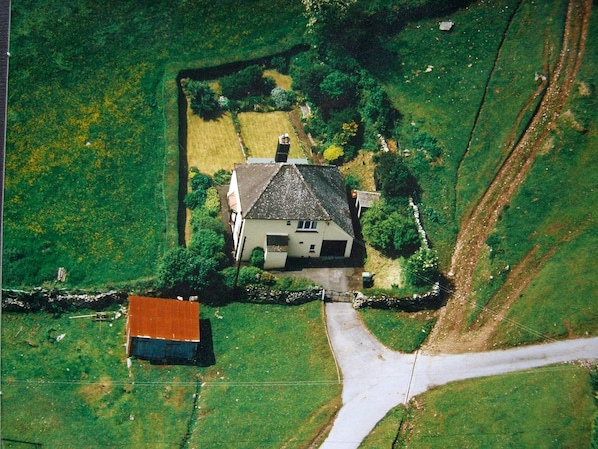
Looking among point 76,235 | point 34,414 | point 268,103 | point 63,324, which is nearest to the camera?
point 34,414

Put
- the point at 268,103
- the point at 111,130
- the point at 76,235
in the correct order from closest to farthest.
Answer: the point at 76,235 → the point at 111,130 → the point at 268,103

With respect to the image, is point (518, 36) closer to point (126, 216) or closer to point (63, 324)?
point (126, 216)

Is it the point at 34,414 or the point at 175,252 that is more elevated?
the point at 175,252

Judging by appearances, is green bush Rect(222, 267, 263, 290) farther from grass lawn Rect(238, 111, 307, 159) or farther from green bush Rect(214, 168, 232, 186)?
grass lawn Rect(238, 111, 307, 159)

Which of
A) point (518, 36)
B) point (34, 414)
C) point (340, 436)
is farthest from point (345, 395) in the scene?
point (518, 36)

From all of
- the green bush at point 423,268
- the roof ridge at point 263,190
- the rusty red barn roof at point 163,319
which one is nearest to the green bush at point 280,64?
the roof ridge at point 263,190

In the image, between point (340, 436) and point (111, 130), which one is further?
point (111, 130)

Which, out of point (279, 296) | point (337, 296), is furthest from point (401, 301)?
point (279, 296)

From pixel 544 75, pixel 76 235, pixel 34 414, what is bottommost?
pixel 34 414
